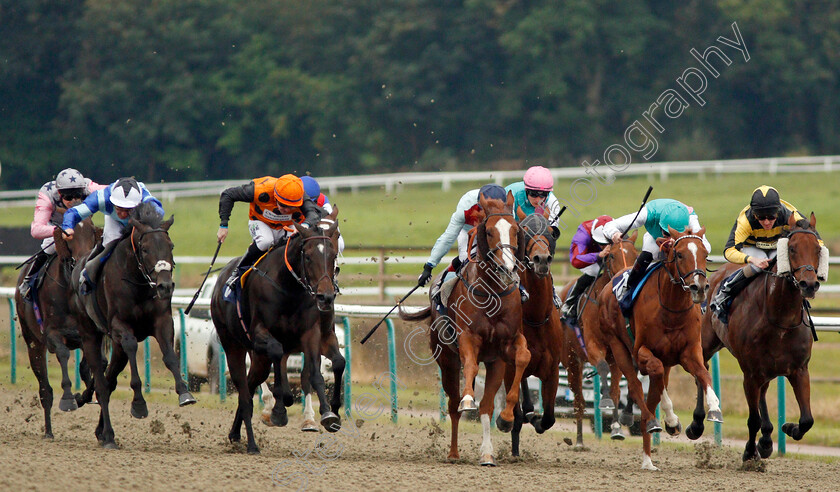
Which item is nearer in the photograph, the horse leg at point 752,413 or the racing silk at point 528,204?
the horse leg at point 752,413

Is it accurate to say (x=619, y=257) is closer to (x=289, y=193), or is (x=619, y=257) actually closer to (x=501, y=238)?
(x=501, y=238)

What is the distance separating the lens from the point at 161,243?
29.1ft

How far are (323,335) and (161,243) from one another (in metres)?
1.40

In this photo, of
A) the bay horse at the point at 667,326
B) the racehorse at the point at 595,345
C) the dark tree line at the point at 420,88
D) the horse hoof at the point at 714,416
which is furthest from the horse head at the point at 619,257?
the dark tree line at the point at 420,88

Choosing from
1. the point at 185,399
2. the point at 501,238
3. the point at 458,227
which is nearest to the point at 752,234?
the point at 458,227

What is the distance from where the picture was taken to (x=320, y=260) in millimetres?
8312

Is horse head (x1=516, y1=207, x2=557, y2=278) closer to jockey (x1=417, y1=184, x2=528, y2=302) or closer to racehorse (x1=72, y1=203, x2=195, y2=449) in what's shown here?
jockey (x1=417, y1=184, x2=528, y2=302)

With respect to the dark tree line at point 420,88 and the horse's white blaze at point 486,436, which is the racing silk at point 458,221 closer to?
the horse's white blaze at point 486,436

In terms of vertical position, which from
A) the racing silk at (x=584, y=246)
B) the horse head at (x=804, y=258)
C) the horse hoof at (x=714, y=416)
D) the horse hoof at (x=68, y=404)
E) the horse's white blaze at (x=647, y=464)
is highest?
the racing silk at (x=584, y=246)

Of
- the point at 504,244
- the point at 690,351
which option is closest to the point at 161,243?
the point at 504,244

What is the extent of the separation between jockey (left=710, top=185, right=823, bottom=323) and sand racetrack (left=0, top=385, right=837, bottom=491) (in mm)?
1356

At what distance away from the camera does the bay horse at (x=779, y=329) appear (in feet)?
26.9

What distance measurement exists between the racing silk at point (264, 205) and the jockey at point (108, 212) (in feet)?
1.78

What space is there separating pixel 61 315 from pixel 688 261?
5391 millimetres
